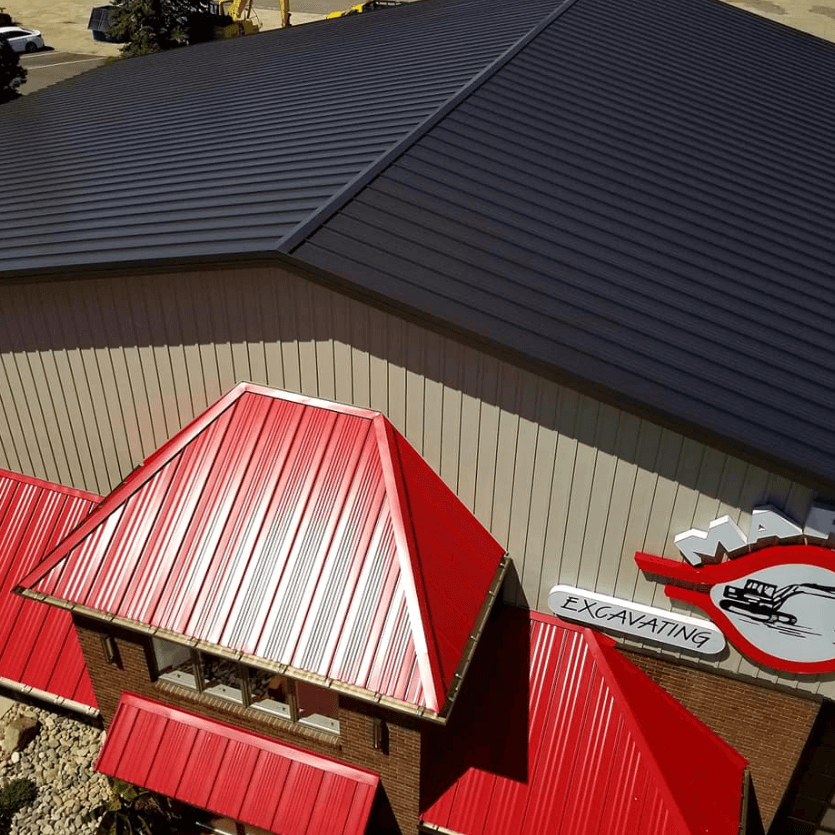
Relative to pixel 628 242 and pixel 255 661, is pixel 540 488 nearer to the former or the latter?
pixel 628 242

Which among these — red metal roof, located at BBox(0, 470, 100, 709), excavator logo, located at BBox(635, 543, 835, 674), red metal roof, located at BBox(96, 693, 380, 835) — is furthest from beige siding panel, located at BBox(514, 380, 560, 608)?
red metal roof, located at BBox(0, 470, 100, 709)

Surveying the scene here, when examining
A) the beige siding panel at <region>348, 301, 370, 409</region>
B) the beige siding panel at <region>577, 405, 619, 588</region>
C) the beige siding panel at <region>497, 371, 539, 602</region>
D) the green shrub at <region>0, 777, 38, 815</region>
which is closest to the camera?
the beige siding panel at <region>577, 405, 619, 588</region>

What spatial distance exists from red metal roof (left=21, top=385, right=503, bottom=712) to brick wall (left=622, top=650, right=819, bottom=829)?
3.66 metres

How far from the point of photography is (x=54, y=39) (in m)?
60.6

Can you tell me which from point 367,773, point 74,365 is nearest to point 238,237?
point 74,365

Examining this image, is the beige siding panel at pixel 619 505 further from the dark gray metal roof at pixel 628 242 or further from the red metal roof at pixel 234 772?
the red metal roof at pixel 234 772

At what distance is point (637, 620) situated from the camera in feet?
43.2

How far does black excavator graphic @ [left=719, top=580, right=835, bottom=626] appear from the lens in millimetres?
11578

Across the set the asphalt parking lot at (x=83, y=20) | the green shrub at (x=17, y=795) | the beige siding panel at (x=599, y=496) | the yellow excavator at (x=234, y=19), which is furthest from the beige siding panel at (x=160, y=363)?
the asphalt parking lot at (x=83, y=20)

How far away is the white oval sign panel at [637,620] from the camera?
1279 centimetres

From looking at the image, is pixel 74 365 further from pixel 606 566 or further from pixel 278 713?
pixel 606 566

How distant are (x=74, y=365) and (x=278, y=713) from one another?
7.18 m

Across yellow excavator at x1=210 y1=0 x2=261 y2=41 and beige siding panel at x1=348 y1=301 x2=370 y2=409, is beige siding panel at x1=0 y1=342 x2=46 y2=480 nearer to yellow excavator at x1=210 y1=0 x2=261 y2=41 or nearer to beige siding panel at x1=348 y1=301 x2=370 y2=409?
beige siding panel at x1=348 y1=301 x2=370 y2=409

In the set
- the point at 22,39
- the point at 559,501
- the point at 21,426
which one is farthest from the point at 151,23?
the point at 559,501
